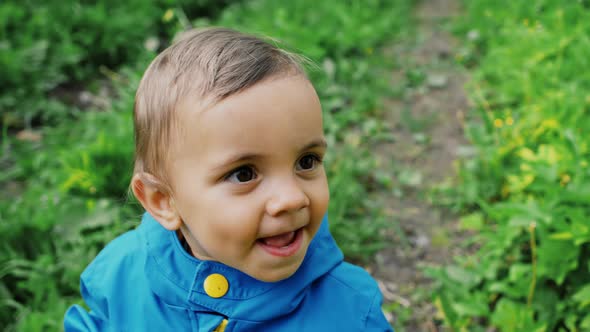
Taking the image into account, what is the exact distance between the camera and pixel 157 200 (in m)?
1.43

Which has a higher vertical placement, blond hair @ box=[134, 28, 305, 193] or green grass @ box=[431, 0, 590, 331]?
blond hair @ box=[134, 28, 305, 193]

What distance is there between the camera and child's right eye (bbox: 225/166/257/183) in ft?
3.99

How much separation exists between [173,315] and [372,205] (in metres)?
1.61

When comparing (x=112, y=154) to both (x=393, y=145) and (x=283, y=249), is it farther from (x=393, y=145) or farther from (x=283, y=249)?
(x=283, y=249)

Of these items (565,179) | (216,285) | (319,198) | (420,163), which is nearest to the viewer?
(319,198)

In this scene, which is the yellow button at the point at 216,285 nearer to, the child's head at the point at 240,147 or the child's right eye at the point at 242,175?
the child's head at the point at 240,147

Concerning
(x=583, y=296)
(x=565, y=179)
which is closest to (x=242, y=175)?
(x=583, y=296)

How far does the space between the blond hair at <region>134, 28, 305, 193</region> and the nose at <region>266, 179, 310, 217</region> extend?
23 cm

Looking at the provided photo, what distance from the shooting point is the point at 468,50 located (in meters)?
4.18

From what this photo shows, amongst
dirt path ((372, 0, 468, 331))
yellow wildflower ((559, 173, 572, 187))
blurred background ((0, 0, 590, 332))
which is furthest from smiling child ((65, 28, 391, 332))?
yellow wildflower ((559, 173, 572, 187))

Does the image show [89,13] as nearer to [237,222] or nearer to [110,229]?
[110,229]

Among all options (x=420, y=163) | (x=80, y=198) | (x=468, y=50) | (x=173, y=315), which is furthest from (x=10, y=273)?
(x=468, y=50)

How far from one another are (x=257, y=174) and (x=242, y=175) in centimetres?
3

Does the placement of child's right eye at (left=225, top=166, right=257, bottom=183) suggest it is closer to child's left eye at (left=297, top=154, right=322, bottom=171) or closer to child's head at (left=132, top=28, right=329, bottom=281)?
child's head at (left=132, top=28, right=329, bottom=281)
